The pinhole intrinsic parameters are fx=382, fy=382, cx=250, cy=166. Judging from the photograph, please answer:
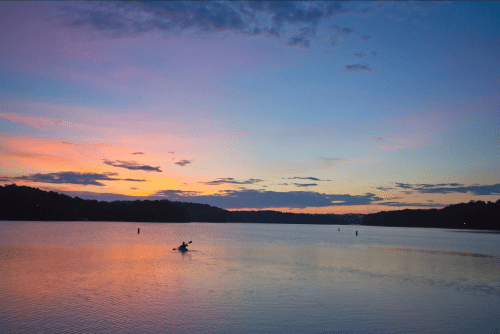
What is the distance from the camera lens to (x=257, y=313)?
18078 millimetres

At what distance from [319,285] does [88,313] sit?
15.2 m

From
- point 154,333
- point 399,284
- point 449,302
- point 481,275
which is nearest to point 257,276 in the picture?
point 399,284

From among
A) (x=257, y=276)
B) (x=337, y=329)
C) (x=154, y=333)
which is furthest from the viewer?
(x=257, y=276)

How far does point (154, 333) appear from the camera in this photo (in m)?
14.4

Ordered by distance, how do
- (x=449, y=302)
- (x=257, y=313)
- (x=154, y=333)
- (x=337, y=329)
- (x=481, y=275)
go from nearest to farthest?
(x=154, y=333) → (x=337, y=329) → (x=257, y=313) → (x=449, y=302) → (x=481, y=275)

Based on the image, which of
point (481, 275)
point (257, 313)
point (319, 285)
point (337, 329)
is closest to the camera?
point (337, 329)

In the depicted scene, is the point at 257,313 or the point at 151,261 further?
the point at 151,261

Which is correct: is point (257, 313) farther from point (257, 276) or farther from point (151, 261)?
point (151, 261)

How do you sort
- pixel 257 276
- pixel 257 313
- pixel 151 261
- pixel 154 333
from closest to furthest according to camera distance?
1. pixel 154 333
2. pixel 257 313
3. pixel 257 276
4. pixel 151 261

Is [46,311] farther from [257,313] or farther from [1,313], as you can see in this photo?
[257,313]

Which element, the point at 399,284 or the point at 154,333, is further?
the point at 399,284

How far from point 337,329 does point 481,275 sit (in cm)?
2364

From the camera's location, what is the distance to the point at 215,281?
26641 millimetres

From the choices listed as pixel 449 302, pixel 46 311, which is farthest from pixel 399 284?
pixel 46 311
